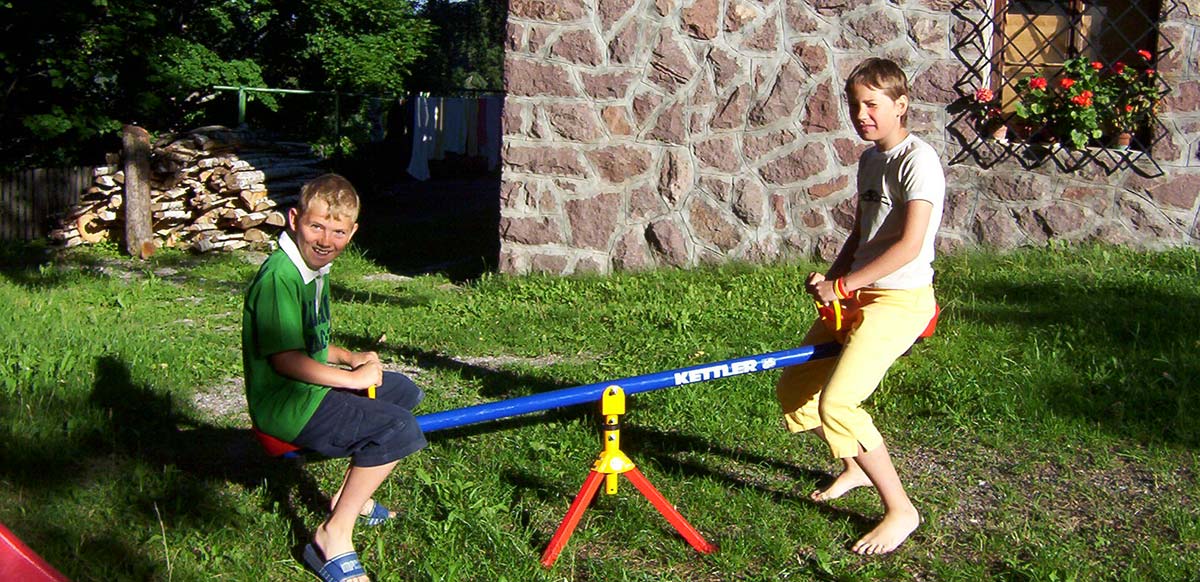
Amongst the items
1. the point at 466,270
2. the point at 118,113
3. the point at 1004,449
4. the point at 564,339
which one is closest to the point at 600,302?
the point at 564,339

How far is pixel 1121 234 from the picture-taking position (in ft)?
24.7

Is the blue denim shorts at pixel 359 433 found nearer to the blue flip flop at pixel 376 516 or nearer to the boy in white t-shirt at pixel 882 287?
the blue flip flop at pixel 376 516

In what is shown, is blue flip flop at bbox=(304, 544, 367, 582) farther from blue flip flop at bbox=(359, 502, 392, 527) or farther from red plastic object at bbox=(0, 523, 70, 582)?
red plastic object at bbox=(0, 523, 70, 582)

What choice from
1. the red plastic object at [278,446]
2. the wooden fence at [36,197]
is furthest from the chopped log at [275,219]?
the red plastic object at [278,446]

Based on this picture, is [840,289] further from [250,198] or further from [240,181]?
[240,181]

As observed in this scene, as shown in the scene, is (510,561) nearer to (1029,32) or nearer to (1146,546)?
(1146,546)

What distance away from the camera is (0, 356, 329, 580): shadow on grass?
3.72 metres

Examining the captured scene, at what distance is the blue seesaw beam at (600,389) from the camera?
3.46 meters

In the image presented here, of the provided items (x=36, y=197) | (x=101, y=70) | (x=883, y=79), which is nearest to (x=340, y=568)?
(x=883, y=79)

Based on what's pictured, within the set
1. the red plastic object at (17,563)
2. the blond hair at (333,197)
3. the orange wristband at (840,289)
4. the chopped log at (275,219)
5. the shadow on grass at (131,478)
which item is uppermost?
the blond hair at (333,197)

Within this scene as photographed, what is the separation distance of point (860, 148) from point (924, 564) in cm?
446

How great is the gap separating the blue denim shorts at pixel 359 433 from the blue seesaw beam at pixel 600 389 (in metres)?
0.06

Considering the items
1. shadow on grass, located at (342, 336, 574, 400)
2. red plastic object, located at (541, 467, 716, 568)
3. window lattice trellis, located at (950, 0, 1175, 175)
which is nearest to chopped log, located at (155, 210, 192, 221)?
→ shadow on grass, located at (342, 336, 574, 400)

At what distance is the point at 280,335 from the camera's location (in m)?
3.32
